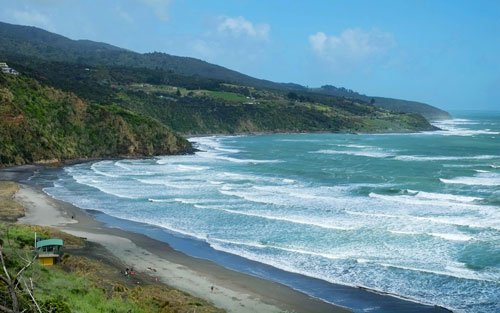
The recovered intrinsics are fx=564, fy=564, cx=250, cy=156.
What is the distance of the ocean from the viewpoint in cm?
2911

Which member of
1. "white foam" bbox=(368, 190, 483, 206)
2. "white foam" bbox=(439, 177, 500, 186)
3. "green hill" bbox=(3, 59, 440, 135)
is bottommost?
"white foam" bbox=(368, 190, 483, 206)

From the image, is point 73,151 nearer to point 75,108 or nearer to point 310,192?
point 75,108

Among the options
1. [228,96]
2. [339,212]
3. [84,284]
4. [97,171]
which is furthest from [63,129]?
[228,96]

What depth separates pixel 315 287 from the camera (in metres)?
27.7

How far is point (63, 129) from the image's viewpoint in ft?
279

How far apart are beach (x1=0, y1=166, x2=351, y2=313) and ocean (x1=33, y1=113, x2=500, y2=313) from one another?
261 cm

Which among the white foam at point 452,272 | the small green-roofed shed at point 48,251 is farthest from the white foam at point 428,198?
the small green-roofed shed at point 48,251

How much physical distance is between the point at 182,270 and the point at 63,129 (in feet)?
198

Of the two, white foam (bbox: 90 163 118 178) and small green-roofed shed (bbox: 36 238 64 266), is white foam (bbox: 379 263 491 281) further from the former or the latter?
white foam (bbox: 90 163 118 178)

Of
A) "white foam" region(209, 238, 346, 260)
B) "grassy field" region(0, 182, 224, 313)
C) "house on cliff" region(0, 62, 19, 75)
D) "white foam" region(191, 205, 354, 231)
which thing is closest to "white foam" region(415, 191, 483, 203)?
"white foam" region(191, 205, 354, 231)

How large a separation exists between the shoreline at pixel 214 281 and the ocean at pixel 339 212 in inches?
47.7

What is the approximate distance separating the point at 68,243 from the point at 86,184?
28.2m

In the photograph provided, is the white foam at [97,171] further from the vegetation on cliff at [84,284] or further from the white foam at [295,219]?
the vegetation on cliff at [84,284]

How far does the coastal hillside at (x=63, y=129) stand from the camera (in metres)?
75.3
